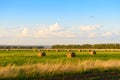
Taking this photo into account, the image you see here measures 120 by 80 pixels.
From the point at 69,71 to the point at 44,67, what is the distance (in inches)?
66.6

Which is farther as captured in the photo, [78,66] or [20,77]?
[78,66]

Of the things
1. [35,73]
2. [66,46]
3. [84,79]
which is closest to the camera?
[84,79]

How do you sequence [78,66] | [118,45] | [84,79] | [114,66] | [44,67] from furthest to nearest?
[118,45] → [114,66] → [78,66] → [44,67] → [84,79]

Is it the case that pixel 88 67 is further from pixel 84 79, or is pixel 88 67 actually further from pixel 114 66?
pixel 84 79

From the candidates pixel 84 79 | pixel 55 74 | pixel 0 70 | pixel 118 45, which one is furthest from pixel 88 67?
pixel 118 45

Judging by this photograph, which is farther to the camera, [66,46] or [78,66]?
[66,46]

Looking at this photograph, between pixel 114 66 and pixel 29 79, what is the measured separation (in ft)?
32.4

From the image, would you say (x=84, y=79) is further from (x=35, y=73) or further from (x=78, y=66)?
(x=78, y=66)

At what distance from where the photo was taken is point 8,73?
18703 millimetres

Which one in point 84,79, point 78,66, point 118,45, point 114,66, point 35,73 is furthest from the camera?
point 118,45

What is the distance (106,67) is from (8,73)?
911cm

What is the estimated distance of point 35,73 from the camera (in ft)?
65.1

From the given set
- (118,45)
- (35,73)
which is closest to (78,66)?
(35,73)

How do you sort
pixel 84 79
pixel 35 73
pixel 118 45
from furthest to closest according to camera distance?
pixel 118 45, pixel 35 73, pixel 84 79
